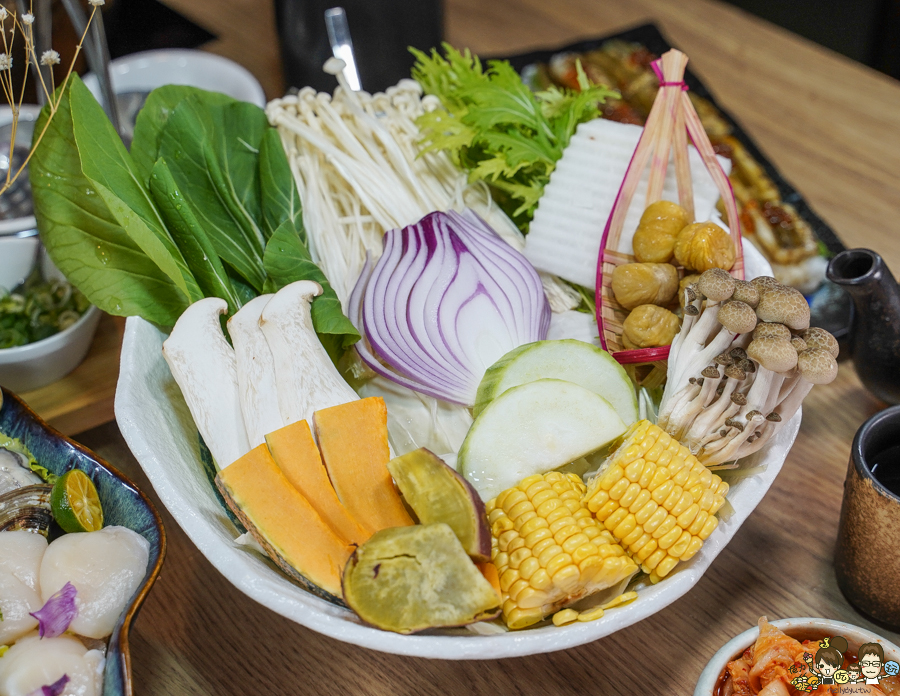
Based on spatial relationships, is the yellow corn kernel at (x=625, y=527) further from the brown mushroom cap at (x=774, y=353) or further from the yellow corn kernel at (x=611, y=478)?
the brown mushroom cap at (x=774, y=353)

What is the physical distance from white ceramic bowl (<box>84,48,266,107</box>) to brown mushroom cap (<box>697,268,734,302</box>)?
1.56 meters

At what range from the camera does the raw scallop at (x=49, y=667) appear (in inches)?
31.7

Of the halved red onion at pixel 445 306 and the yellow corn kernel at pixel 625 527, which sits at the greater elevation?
the halved red onion at pixel 445 306

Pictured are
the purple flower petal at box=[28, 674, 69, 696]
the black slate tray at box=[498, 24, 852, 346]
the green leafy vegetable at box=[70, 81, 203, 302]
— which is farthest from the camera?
the black slate tray at box=[498, 24, 852, 346]

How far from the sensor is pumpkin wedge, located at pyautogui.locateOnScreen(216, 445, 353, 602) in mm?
875

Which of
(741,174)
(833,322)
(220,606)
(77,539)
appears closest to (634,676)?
(220,606)

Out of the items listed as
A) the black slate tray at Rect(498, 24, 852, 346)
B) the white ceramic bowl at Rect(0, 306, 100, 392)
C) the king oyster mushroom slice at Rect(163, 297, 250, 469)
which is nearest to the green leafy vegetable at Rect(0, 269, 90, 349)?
the white ceramic bowl at Rect(0, 306, 100, 392)

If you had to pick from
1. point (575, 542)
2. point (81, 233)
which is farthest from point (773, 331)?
point (81, 233)

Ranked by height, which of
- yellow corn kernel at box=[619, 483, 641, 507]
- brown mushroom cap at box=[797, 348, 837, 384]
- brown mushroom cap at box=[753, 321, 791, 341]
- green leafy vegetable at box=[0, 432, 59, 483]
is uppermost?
brown mushroom cap at box=[753, 321, 791, 341]

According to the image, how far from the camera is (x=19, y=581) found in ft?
2.96

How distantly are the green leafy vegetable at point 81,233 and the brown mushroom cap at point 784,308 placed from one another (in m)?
0.92

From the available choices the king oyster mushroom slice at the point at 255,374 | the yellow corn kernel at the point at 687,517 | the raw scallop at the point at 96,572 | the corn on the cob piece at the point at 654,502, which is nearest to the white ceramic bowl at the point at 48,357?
the king oyster mushroom slice at the point at 255,374

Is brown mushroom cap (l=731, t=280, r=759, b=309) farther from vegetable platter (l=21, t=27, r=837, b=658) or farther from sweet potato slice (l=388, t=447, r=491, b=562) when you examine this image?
sweet potato slice (l=388, t=447, r=491, b=562)

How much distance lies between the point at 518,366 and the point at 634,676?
0.47m
